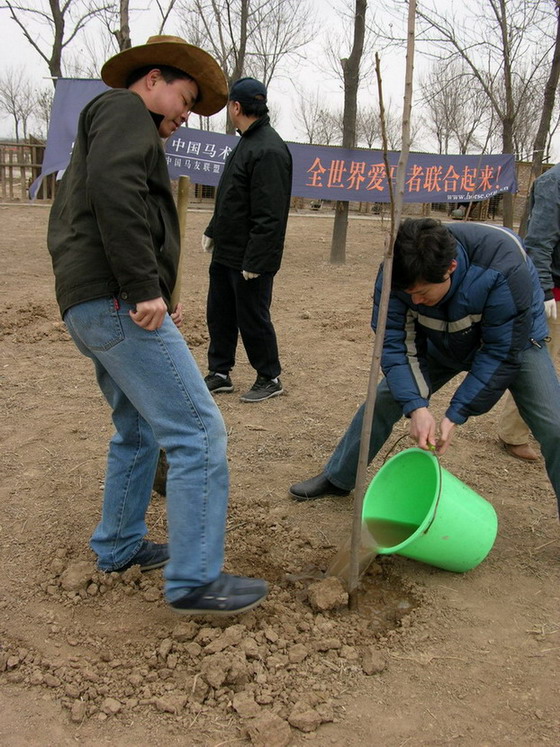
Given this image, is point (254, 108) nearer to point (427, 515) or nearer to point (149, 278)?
point (149, 278)

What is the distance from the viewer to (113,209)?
1863mm

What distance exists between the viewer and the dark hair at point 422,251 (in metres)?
2.25

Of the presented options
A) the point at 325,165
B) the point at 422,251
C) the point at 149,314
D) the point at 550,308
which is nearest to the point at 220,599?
the point at 149,314

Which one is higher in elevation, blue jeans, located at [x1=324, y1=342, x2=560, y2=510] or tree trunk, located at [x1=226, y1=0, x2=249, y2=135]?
tree trunk, located at [x1=226, y1=0, x2=249, y2=135]

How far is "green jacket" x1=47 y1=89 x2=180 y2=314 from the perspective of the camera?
6.14ft

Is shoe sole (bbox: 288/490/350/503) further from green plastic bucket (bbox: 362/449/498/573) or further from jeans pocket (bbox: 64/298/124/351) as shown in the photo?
jeans pocket (bbox: 64/298/124/351)

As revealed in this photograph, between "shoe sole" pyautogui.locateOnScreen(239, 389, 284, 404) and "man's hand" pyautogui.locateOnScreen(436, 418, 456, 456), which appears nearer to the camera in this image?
"man's hand" pyautogui.locateOnScreen(436, 418, 456, 456)

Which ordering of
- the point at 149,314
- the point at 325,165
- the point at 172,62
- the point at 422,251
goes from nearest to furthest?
1. the point at 149,314
2. the point at 172,62
3. the point at 422,251
4. the point at 325,165

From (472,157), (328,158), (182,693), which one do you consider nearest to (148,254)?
(182,693)

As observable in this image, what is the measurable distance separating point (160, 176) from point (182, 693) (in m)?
1.59

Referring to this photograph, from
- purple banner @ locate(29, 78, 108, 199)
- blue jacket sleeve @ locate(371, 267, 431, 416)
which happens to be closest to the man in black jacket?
blue jacket sleeve @ locate(371, 267, 431, 416)

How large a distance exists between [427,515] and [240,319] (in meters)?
2.28

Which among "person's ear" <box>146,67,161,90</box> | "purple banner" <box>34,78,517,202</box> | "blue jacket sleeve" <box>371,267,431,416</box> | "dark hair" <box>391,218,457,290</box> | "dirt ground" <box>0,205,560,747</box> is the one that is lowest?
"dirt ground" <box>0,205,560,747</box>

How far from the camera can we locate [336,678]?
2.15 metres
